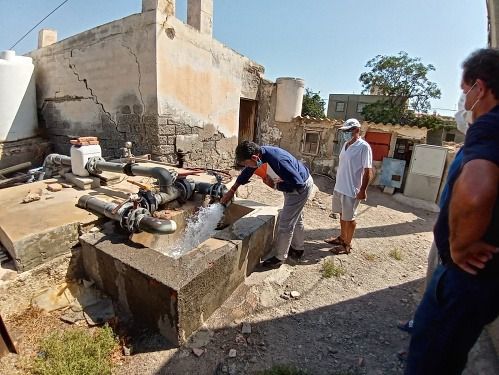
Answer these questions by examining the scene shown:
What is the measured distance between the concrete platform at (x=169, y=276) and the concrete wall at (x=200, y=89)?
3.70 metres

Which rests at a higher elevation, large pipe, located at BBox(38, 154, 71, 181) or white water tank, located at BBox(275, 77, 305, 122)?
→ white water tank, located at BBox(275, 77, 305, 122)

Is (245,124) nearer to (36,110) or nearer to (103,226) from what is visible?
(36,110)

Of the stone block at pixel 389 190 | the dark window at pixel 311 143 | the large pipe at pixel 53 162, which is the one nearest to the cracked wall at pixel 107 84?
the large pipe at pixel 53 162

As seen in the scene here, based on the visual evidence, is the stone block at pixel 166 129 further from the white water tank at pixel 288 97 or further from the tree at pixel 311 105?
the tree at pixel 311 105

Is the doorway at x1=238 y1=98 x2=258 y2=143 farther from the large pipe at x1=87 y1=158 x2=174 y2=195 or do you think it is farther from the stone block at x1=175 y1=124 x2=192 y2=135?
the large pipe at x1=87 y1=158 x2=174 y2=195

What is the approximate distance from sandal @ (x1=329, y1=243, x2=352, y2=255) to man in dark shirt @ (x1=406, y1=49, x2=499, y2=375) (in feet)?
8.35

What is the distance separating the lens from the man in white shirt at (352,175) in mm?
3738

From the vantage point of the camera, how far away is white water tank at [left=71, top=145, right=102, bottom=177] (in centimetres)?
396

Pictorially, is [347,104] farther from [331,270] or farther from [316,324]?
[316,324]

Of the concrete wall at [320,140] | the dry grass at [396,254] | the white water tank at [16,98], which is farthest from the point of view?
the concrete wall at [320,140]

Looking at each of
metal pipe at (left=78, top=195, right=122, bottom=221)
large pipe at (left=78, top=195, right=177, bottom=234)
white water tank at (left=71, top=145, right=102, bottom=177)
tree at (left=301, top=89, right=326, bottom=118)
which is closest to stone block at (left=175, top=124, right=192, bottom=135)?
white water tank at (left=71, top=145, right=102, bottom=177)

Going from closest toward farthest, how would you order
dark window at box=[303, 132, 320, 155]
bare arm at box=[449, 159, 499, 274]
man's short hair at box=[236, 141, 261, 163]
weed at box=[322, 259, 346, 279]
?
bare arm at box=[449, 159, 499, 274] < man's short hair at box=[236, 141, 261, 163] < weed at box=[322, 259, 346, 279] < dark window at box=[303, 132, 320, 155]

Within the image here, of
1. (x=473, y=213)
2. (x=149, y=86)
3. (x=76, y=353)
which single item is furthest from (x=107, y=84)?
(x=473, y=213)

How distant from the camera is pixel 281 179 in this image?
129 inches
